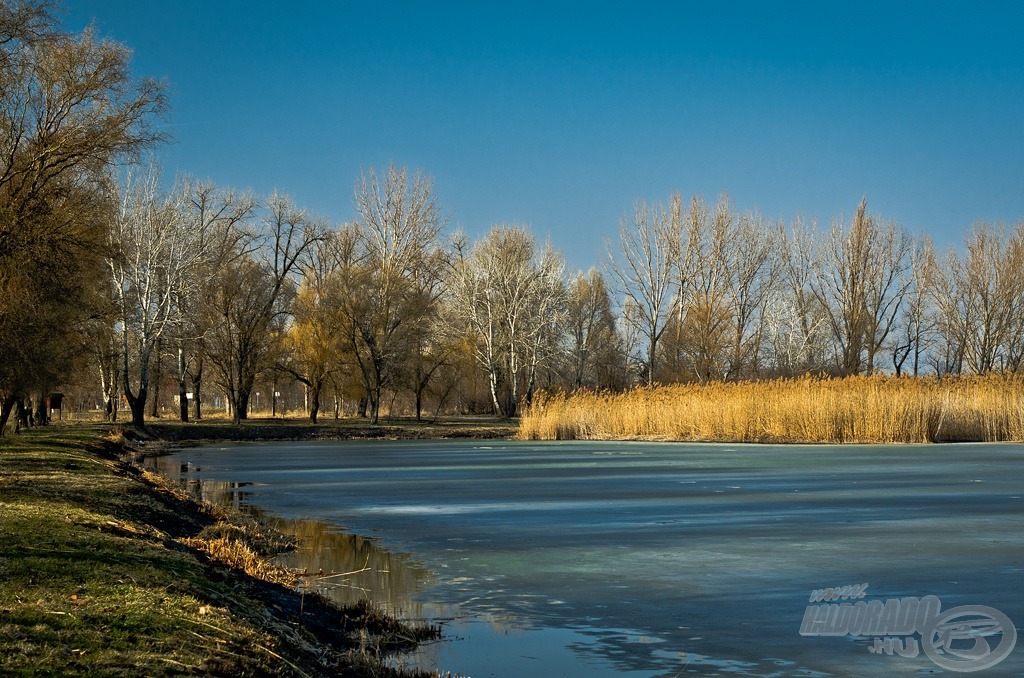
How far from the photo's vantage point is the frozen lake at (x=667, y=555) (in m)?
6.65

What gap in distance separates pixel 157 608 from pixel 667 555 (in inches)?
196

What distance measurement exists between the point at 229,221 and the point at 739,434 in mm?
42579

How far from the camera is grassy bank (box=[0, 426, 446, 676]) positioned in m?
5.67

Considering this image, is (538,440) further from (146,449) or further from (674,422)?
(146,449)

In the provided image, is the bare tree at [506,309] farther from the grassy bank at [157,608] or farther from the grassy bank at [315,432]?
the grassy bank at [157,608]

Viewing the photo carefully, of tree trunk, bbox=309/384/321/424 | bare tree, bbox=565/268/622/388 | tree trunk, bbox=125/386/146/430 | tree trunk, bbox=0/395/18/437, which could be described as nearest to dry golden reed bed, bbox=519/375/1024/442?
tree trunk, bbox=0/395/18/437

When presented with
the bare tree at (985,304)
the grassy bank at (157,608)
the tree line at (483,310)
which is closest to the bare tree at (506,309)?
the tree line at (483,310)

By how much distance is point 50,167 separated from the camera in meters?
19.0

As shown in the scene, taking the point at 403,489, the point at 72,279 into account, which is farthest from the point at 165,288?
the point at 403,489

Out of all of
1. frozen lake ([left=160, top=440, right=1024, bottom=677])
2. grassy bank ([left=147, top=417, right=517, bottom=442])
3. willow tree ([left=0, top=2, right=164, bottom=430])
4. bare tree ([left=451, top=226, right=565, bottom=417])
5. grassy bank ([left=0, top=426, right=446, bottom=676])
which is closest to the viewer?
grassy bank ([left=0, top=426, right=446, bottom=676])

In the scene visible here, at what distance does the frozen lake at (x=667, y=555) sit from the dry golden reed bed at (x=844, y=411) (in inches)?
347

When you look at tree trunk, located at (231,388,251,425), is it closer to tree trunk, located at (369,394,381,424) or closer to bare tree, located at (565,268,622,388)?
tree trunk, located at (369,394,381,424)

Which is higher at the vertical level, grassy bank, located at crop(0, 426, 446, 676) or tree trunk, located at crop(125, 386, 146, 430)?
tree trunk, located at crop(125, 386, 146, 430)

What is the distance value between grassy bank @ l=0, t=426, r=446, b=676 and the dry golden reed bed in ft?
73.3
